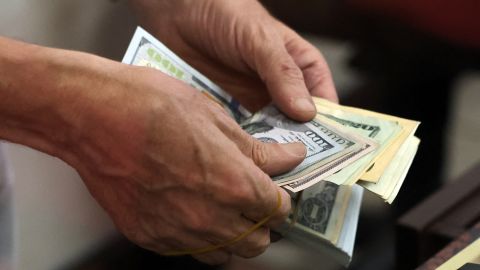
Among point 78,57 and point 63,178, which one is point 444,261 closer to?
point 78,57

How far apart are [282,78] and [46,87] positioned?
345 mm

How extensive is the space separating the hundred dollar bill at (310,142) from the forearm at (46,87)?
241 millimetres

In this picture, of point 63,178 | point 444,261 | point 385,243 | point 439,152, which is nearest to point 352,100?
point 439,152

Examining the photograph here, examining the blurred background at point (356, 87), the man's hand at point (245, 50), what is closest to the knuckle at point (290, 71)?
the man's hand at point (245, 50)

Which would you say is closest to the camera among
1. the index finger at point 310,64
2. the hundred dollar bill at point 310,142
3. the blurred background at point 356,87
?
the hundred dollar bill at point 310,142

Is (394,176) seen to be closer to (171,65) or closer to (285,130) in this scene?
(285,130)

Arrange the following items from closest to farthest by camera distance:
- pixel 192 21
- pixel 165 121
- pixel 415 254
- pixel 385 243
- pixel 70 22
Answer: pixel 165 121
pixel 415 254
pixel 192 21
pixel 70 22
pixel 385 243

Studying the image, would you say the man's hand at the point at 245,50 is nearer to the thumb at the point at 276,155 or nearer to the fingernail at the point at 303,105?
the fingernail at the point at 303,105

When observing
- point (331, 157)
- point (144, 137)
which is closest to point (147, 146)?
point (144, 137)

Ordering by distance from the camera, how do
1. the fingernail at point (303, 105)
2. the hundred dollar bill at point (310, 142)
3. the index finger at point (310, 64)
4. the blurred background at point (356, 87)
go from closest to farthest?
1. the hundred dollar bill at point (310, 142)
2. the fingernail at point (303, 105)
3. the index finger at point (310, 64)
4. the blurred background at point (356, 87)

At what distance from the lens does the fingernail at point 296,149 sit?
851 millimetres

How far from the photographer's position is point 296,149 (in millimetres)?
858

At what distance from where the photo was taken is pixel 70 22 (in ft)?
4.25

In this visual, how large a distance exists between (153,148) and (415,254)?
39cm
